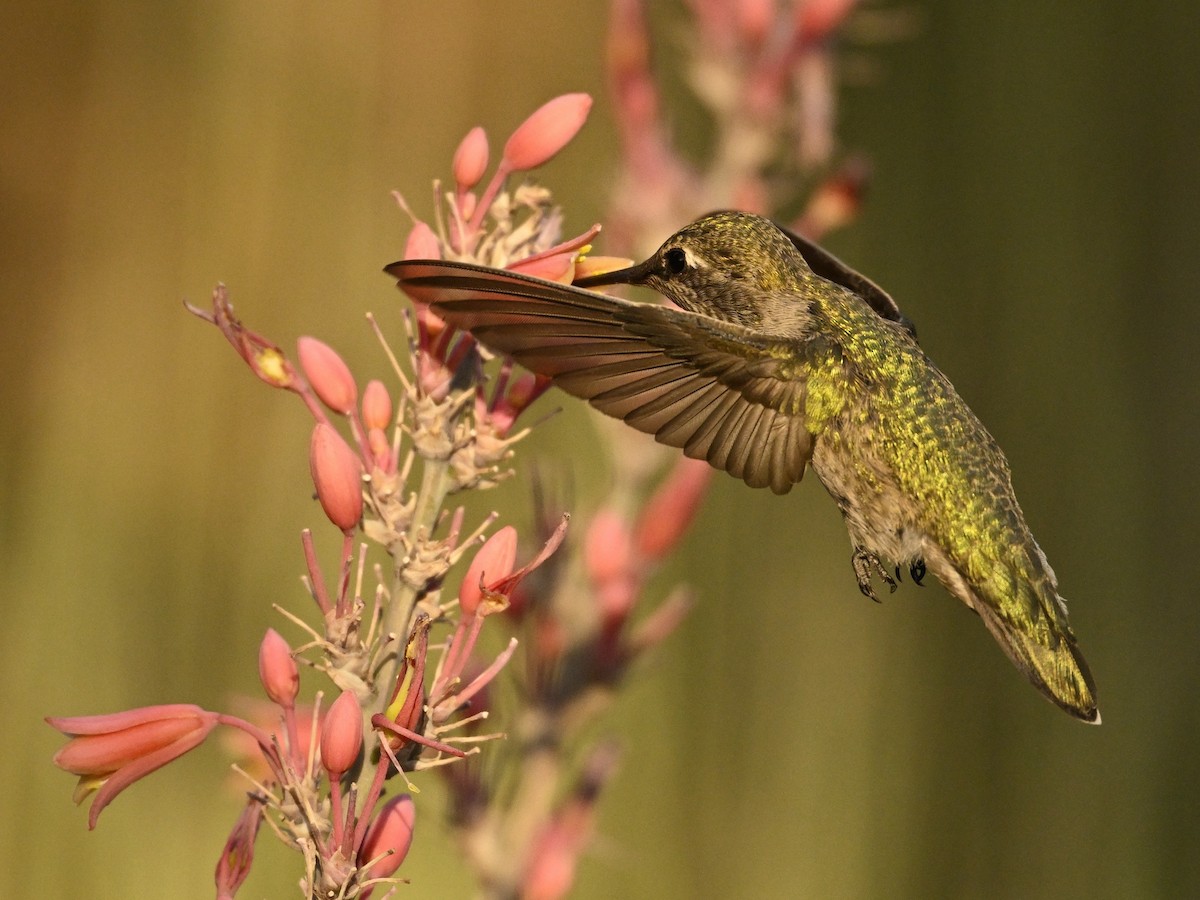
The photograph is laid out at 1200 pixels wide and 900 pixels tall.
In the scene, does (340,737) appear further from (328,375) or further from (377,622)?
(328,375)

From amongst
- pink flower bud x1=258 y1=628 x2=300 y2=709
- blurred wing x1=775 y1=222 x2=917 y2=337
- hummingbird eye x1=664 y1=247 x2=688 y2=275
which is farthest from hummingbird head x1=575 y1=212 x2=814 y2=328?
pink flower bud x1=258 y1=628 x2=300 y2=709

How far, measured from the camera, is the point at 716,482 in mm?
→ 2566

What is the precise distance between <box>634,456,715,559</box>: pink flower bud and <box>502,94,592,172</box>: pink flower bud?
2.06 ft

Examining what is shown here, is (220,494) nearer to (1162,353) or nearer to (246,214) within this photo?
(246,214)

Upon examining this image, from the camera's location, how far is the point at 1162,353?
9.89ft

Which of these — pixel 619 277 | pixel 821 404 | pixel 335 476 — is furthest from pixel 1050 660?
pixel 335 476

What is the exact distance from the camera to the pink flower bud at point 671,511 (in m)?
1.63

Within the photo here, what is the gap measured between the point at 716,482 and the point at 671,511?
0.94 metres

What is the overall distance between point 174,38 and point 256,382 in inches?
24.3

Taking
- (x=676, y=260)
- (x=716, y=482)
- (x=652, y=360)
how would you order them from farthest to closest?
(x=716, y=482) → (x=676, y=260) → (x=652, y=360)

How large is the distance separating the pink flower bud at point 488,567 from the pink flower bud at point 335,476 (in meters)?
0.09

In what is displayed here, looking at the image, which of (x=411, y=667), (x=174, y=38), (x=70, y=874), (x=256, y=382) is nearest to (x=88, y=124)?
(x=174, y=38)

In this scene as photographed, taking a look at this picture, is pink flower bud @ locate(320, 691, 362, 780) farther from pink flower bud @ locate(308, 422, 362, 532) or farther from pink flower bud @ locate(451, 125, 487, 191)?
pink flower bud @ locate(451, 125, 487, 191)

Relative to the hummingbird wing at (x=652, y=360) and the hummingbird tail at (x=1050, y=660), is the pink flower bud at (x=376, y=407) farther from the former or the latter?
the hummingbird tail at (x=1050, y=660)
